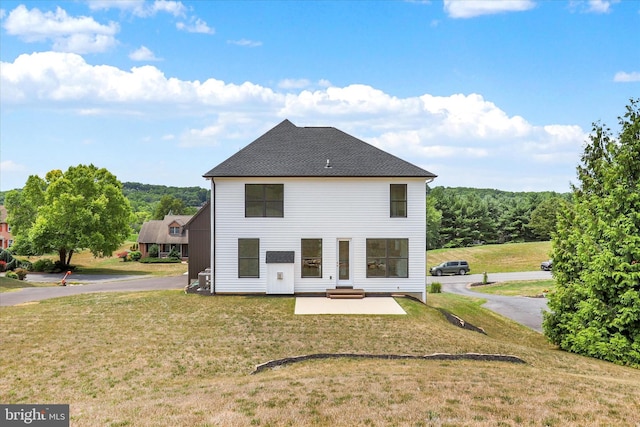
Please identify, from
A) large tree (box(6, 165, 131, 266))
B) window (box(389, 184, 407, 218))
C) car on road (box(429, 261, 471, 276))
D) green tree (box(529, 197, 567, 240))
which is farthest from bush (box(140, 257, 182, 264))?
green tree (box(529, 197, 567, 240))

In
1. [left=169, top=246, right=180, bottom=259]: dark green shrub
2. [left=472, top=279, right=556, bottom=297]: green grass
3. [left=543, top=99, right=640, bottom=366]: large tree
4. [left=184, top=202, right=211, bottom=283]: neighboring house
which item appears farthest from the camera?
[left=169, top=246, right=180, bottom=259]: dark green shrub

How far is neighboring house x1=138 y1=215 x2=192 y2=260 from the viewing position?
60.5 m

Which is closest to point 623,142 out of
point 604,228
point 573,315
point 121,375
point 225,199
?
point 604,228

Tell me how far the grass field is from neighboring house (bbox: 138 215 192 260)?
128ft

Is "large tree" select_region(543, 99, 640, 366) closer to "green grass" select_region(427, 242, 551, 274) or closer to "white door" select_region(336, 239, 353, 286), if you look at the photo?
"white door" select_region(336, 239, 353, 286)

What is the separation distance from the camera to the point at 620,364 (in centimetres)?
1659

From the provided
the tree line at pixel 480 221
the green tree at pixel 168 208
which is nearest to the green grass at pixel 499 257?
the tree line at pixel 480 221

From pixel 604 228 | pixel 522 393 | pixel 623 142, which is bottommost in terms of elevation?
pixel 522 393

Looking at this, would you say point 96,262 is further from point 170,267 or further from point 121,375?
point 121,375

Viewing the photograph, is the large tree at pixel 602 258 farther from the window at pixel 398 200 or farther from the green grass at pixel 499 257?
the green grass at pixel 499 257

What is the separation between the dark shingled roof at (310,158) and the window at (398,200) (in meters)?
0.66

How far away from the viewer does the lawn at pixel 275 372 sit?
8.70 meters

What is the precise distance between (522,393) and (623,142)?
12.3 metres

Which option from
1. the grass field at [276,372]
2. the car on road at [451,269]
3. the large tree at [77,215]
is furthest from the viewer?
the car on road at [451,269]
